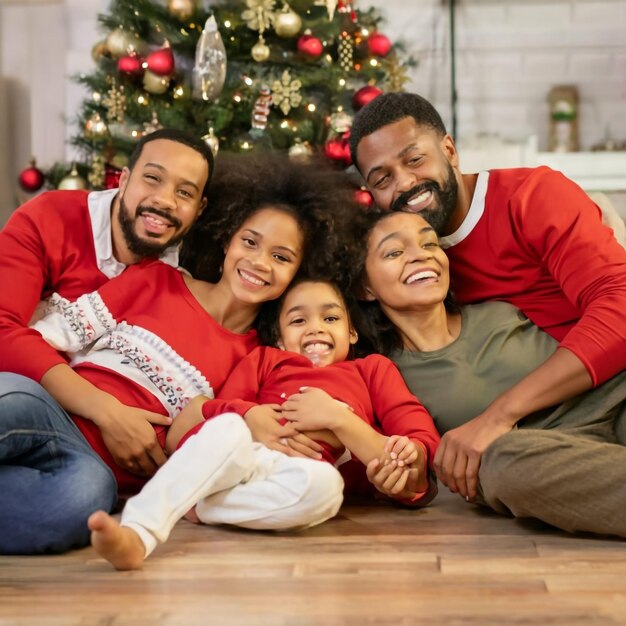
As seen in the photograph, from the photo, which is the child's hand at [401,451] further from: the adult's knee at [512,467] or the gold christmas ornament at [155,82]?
the gold christmas ornament at [155,82]

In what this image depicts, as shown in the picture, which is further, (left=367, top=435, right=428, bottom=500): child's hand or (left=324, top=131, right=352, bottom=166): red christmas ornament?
(left=324, top=131, right=352, bottom=166): red christmas ornament

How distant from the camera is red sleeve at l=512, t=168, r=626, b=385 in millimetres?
1821

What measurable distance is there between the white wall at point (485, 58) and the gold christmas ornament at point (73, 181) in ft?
1.99

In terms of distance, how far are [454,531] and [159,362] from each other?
712 mm

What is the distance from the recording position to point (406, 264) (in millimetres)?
2051

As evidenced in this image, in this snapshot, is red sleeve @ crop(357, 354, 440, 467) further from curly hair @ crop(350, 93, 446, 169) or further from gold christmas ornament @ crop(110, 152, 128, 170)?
gold christmas ornament @ crop(110, 152, 128, 170)

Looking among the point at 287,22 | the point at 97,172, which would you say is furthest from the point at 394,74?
the point at 97,172

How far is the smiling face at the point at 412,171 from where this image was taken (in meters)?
2.13

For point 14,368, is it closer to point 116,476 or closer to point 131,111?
point 116,476

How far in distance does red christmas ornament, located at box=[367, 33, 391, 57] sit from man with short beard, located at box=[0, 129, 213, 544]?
164 centimetres

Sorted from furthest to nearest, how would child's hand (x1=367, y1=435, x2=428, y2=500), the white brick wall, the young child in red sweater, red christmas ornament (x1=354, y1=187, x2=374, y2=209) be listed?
the white brick wall, red christmas ornament (x1=354, y1=187, x2=374, y2=209), child's hand (x1=367, y1=435, x2=428, y2=500), the young child in red sweater

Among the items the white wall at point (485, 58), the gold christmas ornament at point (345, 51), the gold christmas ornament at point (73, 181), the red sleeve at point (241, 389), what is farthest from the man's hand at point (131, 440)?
the white wall at point (485, 58)

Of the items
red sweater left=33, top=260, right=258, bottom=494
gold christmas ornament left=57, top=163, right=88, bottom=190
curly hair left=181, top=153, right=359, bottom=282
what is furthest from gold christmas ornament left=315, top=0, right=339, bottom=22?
red sweater left=33, top=260, right=258, bottom=494

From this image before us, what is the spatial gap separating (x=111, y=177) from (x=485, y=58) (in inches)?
74.2
